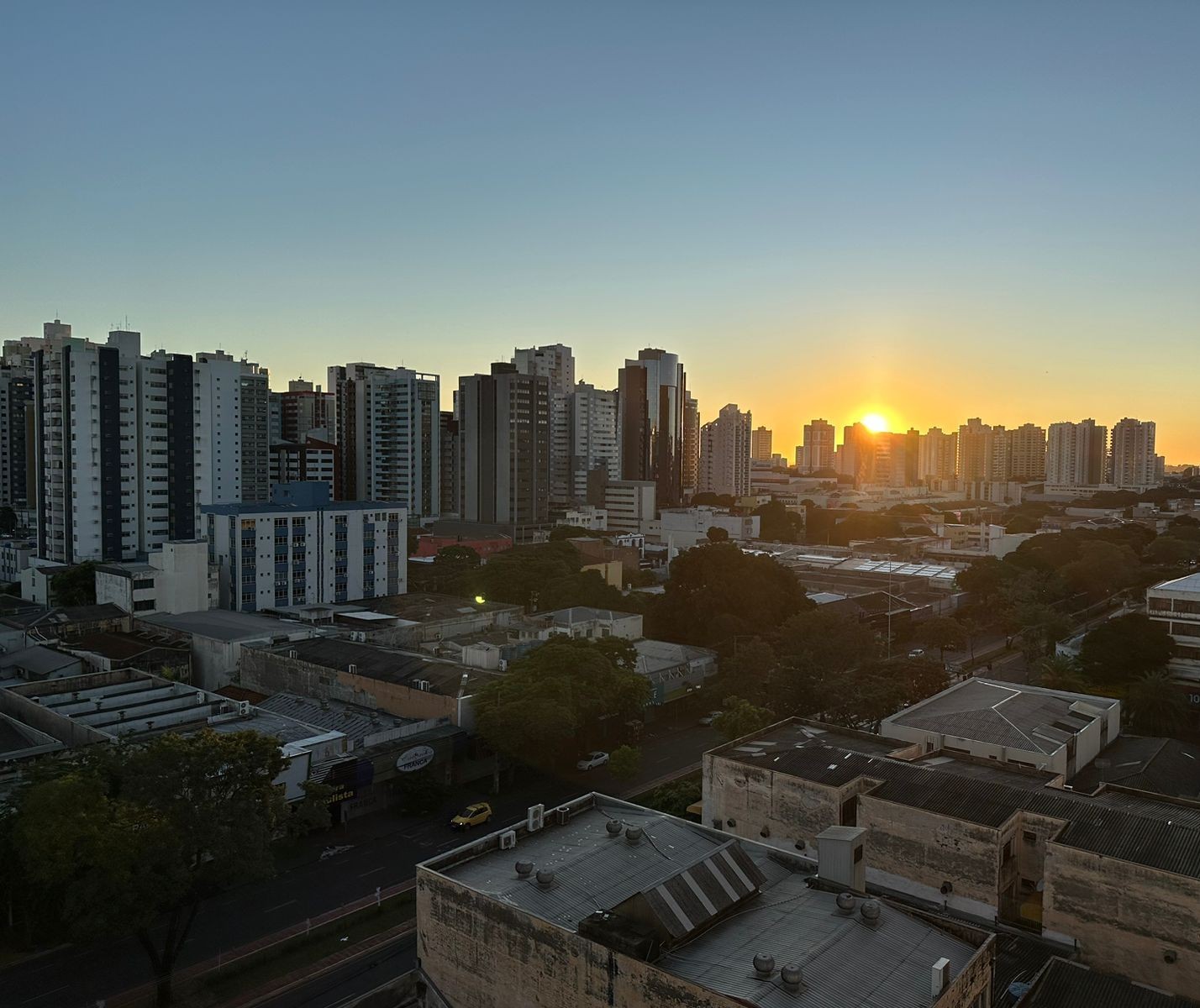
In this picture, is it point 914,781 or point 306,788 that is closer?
point 914,781

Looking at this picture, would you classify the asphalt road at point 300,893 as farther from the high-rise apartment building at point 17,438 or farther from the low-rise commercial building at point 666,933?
the high-rise apartment building at point 17,438

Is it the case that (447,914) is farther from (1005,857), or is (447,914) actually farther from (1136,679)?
(1136,679)

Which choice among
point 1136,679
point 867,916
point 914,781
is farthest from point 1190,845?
point 1136,679

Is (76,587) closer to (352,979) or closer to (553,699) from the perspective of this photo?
(553,699)

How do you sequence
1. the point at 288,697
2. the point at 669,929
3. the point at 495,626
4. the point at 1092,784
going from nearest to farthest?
the point at 669,929 < the point at 1092,784 < the point at 288,697 < the point at 495,626

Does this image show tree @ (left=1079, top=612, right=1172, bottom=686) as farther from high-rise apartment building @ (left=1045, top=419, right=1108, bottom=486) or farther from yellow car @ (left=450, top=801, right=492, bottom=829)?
high-rise apartment building @ (left=1045, top=419, right=1108, bottom=486)
